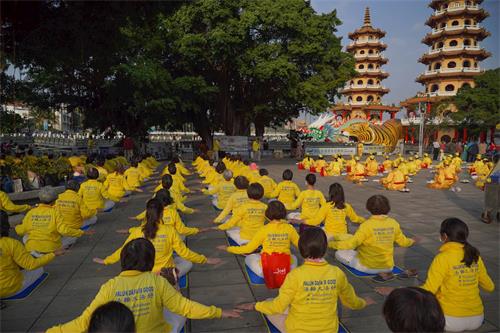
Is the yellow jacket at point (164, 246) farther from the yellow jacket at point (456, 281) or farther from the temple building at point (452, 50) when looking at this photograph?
the temple building at point (452, 50)

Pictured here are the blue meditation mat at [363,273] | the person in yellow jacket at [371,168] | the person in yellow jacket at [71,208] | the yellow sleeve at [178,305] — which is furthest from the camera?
the person in yellow jacket at [371,168]

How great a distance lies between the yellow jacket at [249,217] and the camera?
19.7 ft

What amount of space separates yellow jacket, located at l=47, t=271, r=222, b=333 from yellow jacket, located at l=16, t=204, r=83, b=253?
11.1ft

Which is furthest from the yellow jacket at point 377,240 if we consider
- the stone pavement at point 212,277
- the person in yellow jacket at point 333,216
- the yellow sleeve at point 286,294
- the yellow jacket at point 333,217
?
the yellow sleeve at point 286,294

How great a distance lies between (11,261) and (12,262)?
42 millimetres

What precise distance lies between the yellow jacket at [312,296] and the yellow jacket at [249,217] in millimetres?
2827

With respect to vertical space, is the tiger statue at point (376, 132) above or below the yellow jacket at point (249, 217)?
above

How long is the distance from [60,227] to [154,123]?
18996 mm

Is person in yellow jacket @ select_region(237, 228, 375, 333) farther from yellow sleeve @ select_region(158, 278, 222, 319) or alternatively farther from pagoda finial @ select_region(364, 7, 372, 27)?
pagoda finial @ select_region(364, 7, 372, 27)

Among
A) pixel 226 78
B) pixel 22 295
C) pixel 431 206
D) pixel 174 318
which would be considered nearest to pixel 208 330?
pixel 174 318

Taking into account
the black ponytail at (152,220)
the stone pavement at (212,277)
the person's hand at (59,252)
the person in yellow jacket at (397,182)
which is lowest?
the stone pavement at (212,277)

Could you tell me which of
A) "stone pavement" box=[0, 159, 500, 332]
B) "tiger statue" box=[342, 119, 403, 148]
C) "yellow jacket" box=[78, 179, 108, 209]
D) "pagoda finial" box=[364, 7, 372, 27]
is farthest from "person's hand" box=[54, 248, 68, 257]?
"pagoda finial" box=[364, 7, 372, 27]

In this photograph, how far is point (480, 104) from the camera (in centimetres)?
3669

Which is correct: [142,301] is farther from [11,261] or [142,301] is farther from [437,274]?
[437,274]
